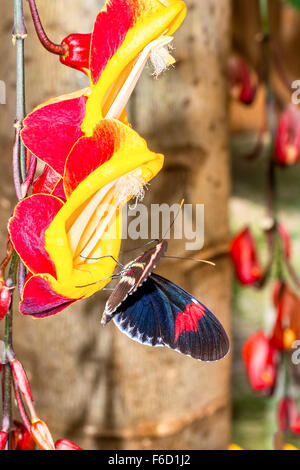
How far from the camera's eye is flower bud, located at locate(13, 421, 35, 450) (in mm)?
182

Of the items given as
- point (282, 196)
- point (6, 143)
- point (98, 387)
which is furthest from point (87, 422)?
point (282, 196)

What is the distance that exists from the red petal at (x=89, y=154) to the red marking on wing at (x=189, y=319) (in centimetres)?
6

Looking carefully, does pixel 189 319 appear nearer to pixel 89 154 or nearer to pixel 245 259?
pixel 89 154

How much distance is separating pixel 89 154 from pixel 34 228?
0.09 feet

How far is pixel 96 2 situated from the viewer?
0.25 metres

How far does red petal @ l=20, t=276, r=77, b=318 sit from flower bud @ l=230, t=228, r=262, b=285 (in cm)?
20

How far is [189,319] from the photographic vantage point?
18 cm

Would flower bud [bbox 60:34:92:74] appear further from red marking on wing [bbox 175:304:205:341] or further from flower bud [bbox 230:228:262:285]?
flower bud [bbox 230:228:262:285]

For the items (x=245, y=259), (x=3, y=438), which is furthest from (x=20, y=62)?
(x=245, y=259)

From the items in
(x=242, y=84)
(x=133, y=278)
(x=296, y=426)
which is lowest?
(x=296, y=426)

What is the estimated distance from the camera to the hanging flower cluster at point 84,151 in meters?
0.15

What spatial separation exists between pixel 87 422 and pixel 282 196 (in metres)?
0.28

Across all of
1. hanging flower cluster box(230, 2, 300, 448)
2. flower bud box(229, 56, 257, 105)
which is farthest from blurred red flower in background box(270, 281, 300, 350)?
flower bud box(229, 56, 257, 105)
